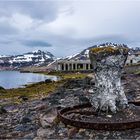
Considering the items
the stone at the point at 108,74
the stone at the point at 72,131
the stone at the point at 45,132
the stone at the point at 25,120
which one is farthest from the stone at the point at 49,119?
the stone at the point at 108,74

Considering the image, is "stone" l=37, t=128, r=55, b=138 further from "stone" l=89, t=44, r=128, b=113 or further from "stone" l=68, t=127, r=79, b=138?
"stone" l=89, t=44, r=128, b=113

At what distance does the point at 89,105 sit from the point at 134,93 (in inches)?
276

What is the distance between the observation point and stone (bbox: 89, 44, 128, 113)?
13.3 metres

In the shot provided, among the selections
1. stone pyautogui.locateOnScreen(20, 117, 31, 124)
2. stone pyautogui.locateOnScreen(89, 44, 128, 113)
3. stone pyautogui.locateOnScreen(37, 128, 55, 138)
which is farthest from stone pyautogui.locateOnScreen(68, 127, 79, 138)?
stone pyautogui.locateOnScreen(20, 117, 31, 124)

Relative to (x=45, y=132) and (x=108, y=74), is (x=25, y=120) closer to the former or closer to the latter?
(x=45, y=132)

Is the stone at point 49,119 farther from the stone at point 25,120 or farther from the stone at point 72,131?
the stone at point 72,131

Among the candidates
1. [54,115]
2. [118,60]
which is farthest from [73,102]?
[118,60]

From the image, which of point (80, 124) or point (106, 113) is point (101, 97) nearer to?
point (106, 113)

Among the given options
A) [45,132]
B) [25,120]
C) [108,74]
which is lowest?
[45,132]

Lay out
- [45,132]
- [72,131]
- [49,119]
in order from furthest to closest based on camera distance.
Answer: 1. [49,119]
2. [45,132]
3. [72,131]

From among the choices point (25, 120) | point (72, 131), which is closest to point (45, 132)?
point (72, 131)

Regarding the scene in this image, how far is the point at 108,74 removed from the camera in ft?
44.3

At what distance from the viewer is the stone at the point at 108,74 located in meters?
13.3

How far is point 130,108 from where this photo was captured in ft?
47.1
